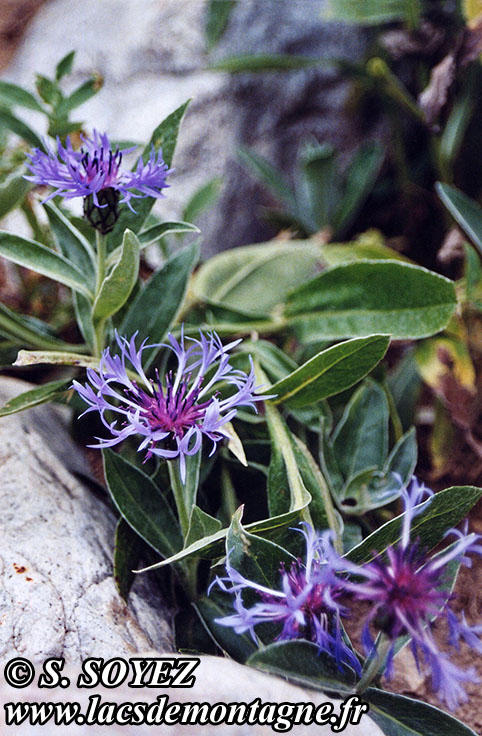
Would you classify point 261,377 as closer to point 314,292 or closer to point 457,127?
point 314,292

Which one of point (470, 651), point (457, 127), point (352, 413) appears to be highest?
point (457, 127)

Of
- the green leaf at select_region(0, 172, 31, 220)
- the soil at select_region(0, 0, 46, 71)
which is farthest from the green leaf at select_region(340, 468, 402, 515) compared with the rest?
the soil at select_region(0, 0, 46, 71)

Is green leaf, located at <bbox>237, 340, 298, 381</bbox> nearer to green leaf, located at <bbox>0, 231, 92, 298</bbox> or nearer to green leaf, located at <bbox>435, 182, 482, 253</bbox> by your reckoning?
green leaf, located at <bbox>0, 231, 92, 298</bbox>

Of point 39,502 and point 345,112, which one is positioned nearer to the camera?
point 39,502

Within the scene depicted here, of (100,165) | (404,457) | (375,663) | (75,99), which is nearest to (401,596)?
(375,663)

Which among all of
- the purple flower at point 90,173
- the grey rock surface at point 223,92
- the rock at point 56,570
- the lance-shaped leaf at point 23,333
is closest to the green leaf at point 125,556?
the rock at point 56,570

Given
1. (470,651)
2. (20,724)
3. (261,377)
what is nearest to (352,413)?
(261,377)

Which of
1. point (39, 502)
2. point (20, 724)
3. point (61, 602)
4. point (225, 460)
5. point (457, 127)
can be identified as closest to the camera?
point (20, 724)
